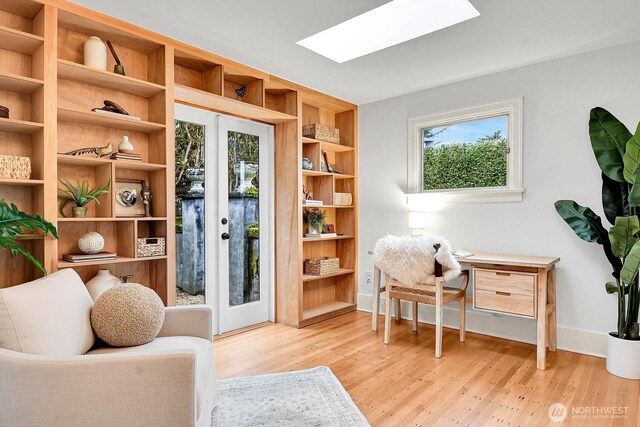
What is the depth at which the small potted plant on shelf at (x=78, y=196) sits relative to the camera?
8.11 ft

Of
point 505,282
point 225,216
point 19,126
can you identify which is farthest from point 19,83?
point 505,282

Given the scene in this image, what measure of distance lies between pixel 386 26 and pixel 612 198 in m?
2.10

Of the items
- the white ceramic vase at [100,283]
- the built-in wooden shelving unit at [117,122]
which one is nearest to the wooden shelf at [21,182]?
the built-in wooden shelving unit at [117,122]

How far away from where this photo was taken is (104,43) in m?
2.69

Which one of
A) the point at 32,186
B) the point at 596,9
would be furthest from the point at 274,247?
the point at 596,9

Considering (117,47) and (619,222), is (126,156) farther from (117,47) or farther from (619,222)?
(619,222)

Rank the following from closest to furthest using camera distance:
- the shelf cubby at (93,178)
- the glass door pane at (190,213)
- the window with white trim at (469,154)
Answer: the shelf cubby at (93,178), the glass door pane at (190,213), the window with white trim at (469,154)

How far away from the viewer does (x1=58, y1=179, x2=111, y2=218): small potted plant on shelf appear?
8.11 ft

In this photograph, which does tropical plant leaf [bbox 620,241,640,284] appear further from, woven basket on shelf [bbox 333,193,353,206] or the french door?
the french door

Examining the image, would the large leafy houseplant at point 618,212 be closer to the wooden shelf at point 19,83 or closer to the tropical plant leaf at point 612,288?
the tropical plant leaf at point 612,288

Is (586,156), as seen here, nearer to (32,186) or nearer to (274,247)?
(274,247)

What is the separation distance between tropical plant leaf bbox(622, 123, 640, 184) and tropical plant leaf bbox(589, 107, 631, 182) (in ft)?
0.54

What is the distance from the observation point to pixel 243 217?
3.84 m

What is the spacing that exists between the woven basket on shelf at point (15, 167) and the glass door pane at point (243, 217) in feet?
5.52
